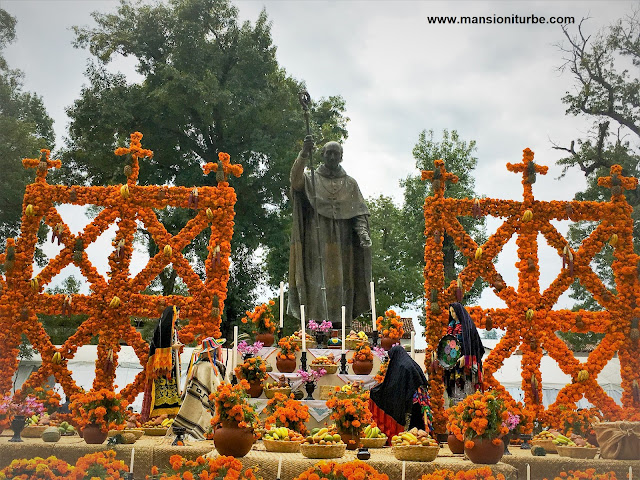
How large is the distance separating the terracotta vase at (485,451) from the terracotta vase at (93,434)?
5043mm

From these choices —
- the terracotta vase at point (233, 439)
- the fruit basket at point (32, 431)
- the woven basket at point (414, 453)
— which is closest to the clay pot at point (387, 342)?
the woven basket at point (414, 453)

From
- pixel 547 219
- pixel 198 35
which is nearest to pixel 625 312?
pixel 547 219

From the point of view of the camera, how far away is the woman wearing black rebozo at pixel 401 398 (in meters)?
9.15

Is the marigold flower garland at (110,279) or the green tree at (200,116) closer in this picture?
the marigold flower garland at (110,279)

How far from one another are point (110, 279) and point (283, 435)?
590cm

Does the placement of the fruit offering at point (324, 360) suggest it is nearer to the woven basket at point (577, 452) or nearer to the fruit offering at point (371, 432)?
the fruit offering at point (371, 432)

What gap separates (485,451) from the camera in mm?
8008

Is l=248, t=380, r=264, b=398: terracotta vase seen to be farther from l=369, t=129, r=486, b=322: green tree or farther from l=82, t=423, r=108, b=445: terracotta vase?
l=369, t=129, r=486, b=322: green tree

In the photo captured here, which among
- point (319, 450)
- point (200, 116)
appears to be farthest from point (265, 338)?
point (200, 116)

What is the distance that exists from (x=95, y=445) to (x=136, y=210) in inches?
208

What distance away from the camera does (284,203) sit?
25.2 meters

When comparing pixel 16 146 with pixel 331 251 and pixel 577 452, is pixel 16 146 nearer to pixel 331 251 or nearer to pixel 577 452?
pixel 331 251

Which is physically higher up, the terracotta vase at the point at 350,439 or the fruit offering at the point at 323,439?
the fruit offering at the point at 323,439

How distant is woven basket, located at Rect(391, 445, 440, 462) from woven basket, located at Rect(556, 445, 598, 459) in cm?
258
